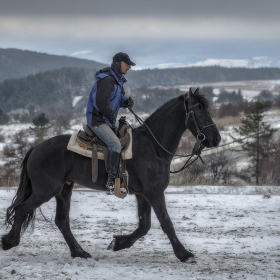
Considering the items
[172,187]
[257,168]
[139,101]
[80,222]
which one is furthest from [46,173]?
[139,101]

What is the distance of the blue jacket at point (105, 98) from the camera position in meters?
7.82

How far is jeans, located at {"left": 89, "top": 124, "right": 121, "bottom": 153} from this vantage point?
308 inches

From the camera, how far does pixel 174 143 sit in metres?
8.26

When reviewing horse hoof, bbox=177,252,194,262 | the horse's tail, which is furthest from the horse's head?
the horse's tail

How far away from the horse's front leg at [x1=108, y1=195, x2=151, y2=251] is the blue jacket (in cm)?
131

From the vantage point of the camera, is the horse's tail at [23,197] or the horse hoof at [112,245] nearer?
the horse's tail at [23,197]

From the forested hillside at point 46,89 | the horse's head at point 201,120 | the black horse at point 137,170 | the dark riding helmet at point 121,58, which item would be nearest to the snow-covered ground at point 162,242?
the black horse at point 137,170

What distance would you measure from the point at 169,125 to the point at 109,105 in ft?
3.36

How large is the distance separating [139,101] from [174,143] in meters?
158

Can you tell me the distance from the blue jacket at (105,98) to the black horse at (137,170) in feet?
1.69

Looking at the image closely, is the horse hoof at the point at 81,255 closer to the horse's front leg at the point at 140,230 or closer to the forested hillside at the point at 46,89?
the horse's front leg at the point at 140,230

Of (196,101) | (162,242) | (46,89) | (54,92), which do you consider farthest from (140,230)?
(46,89)

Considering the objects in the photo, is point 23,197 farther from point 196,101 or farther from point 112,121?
point 196,101

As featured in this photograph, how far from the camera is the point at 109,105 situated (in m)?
7.87
